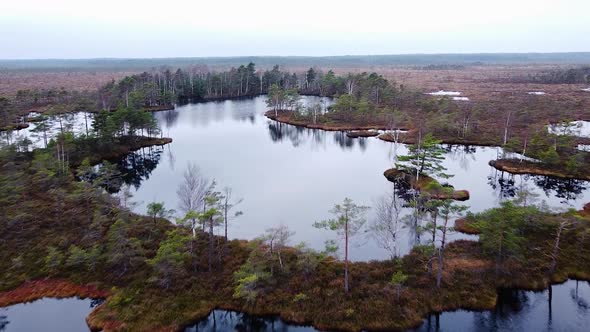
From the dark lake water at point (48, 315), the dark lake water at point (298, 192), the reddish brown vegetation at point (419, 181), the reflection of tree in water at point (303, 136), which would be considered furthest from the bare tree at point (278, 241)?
the reflection of tree in water at point (303, 136)

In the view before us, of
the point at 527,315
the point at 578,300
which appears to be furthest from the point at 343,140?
the point at 527,315

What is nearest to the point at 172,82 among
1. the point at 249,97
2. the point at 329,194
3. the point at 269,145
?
the point at 249,97

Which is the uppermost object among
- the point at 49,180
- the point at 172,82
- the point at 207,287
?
the point at 172,82

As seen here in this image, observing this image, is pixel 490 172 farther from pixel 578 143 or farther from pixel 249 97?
pixel 249 97

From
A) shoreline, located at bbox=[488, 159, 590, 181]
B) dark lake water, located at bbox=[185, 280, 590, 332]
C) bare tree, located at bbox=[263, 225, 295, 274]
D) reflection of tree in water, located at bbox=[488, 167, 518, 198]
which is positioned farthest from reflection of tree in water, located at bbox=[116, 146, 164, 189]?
shoreline, located at bbox=[488, 159, 590, 181]

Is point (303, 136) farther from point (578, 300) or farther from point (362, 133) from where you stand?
point (578, 300)

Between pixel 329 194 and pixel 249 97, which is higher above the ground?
pixel 249 97
